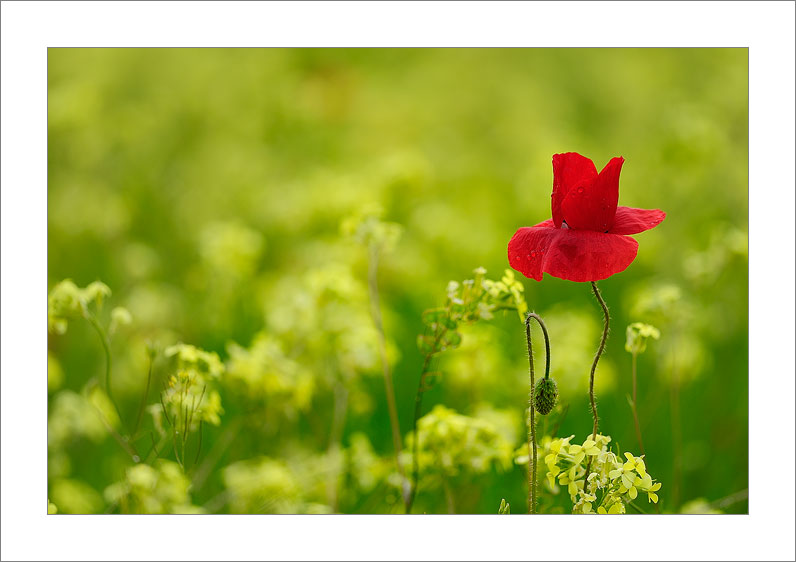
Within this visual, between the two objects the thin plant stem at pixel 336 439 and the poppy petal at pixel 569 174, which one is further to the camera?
the thin plant stem at pixel 336 439

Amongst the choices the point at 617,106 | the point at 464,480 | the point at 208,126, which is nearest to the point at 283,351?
the point at 464,480

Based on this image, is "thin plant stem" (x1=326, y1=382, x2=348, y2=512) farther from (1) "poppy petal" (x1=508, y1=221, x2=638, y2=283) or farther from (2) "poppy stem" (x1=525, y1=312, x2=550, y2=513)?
(1) "poppy petal" (x1=508, y1=221, x2=638, y2=283)

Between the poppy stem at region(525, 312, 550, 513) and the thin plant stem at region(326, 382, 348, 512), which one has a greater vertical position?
the poppy stem at region(525, 312, 550, 513)

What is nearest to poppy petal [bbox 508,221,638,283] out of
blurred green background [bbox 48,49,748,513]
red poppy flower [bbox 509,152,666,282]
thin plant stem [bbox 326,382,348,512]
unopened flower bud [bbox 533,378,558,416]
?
red poppy flower [bbox 509,152,666,282]

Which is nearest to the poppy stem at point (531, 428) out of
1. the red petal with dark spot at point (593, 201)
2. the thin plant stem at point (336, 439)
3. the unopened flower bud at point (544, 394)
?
the unopened flower bud at point (544, 394)

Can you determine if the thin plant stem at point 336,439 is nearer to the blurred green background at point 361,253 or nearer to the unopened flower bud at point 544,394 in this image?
the blurred green background at point 361,253

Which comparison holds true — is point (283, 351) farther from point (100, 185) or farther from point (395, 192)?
point (100, 185)

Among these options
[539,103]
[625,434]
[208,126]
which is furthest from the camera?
[539,103]
